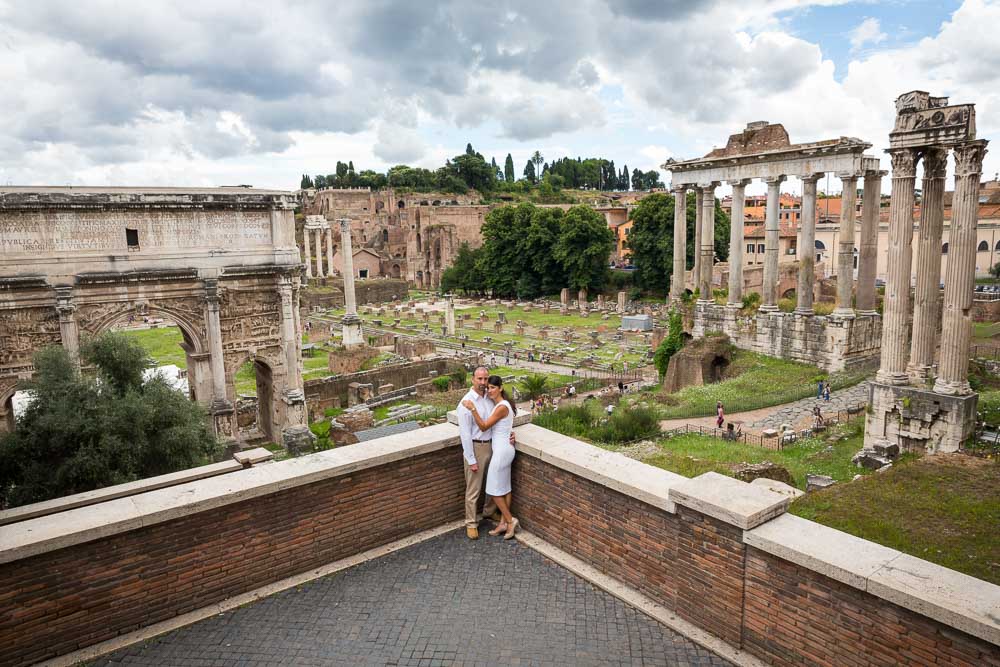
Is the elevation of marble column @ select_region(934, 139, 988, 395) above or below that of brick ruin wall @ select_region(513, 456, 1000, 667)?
above

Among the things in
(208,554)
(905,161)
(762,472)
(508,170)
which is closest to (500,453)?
(208,554)

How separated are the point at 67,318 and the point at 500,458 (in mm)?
14088

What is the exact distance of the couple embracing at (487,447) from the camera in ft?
18.6

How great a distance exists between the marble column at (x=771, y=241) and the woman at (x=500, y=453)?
60.8 feet

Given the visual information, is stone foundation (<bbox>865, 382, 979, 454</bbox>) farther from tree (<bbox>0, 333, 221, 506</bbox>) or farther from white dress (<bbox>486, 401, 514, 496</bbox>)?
tree (<bbox>0, 333, 221, 506</bbox>)

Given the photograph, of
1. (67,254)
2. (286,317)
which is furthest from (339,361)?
(67,254)

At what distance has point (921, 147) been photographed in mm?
12391

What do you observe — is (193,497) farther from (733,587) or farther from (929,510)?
(929,510)

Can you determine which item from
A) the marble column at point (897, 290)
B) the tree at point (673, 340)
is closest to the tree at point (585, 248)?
the tree at point (673, 340)

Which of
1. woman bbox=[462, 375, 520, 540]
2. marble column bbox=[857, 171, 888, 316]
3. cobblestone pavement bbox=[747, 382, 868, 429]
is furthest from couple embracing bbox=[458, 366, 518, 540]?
marble column bbox=[857, 171, 888, 316]

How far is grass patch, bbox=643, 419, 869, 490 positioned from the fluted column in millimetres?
8838

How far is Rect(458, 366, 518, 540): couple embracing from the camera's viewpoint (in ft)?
18.6

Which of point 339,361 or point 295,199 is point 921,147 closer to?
point 295,199

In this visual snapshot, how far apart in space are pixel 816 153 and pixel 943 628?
19.8 metres
